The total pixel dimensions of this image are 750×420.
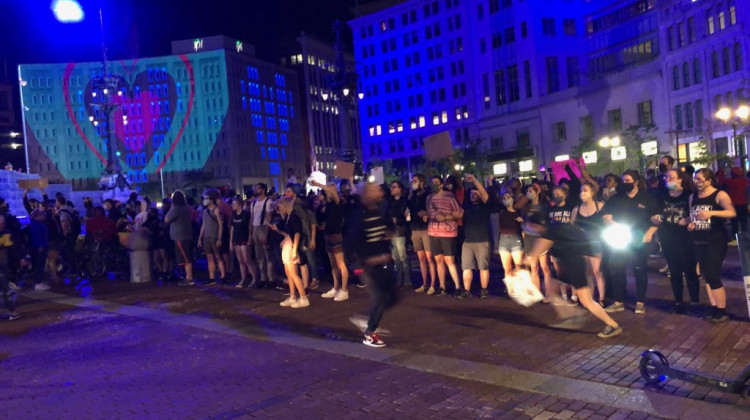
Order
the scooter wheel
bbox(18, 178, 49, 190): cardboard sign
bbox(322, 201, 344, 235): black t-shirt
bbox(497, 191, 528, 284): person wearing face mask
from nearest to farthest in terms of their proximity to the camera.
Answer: the scooter wheel → bbox(497, 191, 528, 284): person wearing face mask → bbox(322, 201, 344, 235): black t-shirt → bbox(18, 178, 49, 190): cardboard sign

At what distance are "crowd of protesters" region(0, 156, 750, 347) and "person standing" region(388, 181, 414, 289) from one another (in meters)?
0.02

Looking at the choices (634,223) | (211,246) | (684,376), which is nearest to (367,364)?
(684,376)

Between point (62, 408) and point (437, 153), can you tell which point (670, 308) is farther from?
point (62, 408)

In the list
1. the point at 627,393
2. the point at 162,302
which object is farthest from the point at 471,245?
the point at 162,302

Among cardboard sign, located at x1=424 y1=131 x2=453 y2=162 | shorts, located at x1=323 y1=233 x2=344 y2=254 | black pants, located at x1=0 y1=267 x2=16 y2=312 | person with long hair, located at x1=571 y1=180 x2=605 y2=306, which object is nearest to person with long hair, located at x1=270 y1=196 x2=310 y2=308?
shorts, located at x1=323 y1=233 x2=344 y2=254

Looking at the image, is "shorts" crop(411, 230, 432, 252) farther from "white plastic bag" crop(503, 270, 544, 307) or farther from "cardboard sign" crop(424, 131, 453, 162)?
"white plastic bag" crop(503, 270, 544, 307)

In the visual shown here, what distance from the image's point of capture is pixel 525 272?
855 cm

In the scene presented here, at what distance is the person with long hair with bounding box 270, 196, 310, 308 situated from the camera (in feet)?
31.6

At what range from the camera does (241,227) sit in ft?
40.1

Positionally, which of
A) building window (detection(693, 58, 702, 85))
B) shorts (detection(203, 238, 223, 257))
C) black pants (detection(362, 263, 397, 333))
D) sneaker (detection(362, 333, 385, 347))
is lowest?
sneaker (detection(362, 333, 385, 347))

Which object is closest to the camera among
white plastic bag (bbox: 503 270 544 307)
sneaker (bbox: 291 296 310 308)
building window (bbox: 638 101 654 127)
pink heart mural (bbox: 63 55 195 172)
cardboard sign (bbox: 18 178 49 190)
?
white plastic bag (bbox: 503 270 544 307)

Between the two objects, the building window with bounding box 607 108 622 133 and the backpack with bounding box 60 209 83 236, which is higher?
the building window with bounding box 607 108 622 133

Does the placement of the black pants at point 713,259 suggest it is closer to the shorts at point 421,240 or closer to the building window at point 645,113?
the shorts at point 421,240

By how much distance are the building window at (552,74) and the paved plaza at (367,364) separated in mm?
52081
